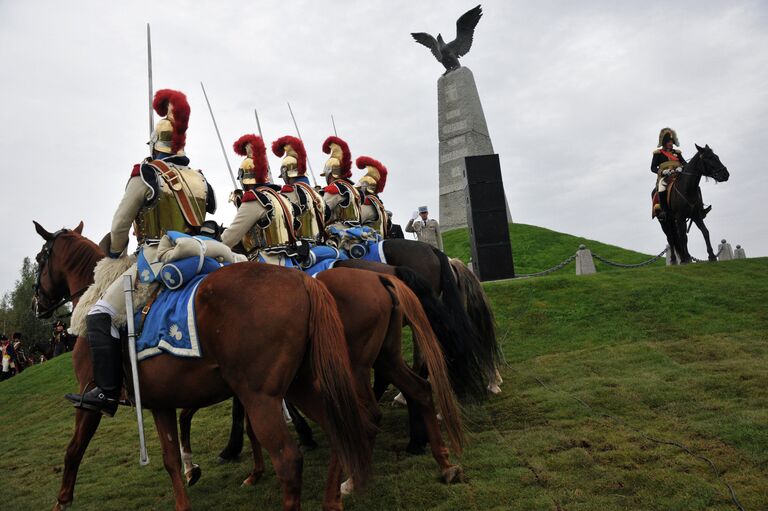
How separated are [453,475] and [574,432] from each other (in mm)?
1601

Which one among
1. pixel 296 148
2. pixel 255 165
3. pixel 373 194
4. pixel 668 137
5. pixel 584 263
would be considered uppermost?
pixel 668 137

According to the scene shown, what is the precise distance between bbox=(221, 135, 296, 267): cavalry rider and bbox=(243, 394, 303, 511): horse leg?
2.95 meters

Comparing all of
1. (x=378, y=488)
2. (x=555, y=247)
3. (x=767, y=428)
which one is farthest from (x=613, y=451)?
(x=555, y=247)

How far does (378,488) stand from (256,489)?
1325 mm

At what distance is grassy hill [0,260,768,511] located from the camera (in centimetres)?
468

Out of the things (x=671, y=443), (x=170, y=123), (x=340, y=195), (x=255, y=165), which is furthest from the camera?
(x=340, y=195)

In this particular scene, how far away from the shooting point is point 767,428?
532cm

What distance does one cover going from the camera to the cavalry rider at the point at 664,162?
15.6m

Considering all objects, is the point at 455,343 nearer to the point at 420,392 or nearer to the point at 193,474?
the point at 420,392

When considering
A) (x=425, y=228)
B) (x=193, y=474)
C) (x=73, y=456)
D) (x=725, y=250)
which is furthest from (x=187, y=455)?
(x=725, y=250)

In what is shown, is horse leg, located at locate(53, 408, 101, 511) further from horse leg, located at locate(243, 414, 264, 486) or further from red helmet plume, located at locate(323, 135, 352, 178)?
red helmet plume, located at locate(323, 135, 352, 178)

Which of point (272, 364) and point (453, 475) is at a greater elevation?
point (272, 364)

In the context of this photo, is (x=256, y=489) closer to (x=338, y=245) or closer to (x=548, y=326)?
(x=338, y=245)

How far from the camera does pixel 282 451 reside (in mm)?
3986
